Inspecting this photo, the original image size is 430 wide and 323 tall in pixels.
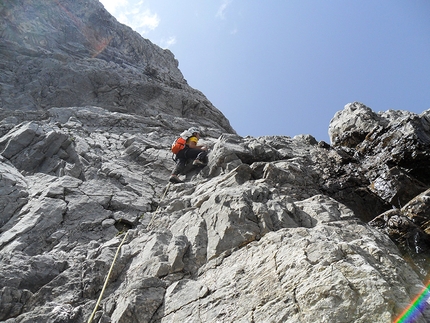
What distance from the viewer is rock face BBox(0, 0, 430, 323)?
21.4ft

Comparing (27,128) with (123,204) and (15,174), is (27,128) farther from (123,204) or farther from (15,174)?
(123,204)

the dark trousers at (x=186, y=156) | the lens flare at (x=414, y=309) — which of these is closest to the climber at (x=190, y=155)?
the dark trousers at (x=186, y=156)

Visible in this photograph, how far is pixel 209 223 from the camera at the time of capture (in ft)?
31.1

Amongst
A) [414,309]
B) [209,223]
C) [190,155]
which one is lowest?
[414,309]

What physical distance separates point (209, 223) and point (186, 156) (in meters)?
5.52

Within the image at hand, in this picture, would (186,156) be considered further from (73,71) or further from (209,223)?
(73,71)

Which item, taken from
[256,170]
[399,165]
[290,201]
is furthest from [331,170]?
[290,201]

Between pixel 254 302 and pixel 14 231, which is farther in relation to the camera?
pixel 14 231

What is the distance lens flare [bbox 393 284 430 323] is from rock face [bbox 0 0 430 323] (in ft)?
0.30

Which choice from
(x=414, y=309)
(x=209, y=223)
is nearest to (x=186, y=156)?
(x=209, y=223)

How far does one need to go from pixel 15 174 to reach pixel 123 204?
4.57 meters

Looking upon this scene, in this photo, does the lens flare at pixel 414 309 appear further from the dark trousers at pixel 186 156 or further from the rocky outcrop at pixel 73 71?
the rocky outcrop at pixel 73 71

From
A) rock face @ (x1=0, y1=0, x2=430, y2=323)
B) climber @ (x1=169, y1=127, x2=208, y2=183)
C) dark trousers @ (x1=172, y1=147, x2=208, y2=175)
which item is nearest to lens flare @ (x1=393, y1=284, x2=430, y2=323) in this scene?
rock face @ (x1=0, y1=0, x2=430, y2=323)

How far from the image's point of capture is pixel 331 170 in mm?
14758
